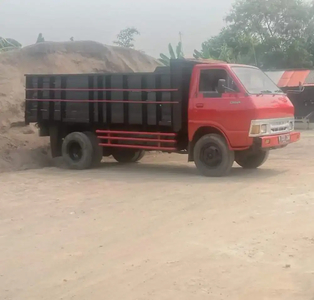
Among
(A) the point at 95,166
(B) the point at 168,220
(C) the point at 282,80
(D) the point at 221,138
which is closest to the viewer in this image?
(B) the point at 168,220

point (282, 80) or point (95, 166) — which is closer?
point (95, 166)

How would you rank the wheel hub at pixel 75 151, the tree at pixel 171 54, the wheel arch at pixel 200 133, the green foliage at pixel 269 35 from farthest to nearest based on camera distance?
the green foliage at pixel 269 35 < the tree at pixel 171 54 < the wheel hub at pixel 75 151 < the wheel arch at pixel 200 133

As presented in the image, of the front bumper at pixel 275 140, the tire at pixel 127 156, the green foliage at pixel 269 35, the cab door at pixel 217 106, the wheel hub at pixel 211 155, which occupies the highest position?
the green foliage at pixel 269 35

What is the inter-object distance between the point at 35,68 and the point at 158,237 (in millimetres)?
14451

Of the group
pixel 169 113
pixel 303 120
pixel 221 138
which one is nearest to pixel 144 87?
pixel 169 113

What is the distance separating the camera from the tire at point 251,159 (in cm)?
1188

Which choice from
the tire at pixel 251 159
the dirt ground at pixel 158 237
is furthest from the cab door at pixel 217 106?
the tire at pixel 251 159

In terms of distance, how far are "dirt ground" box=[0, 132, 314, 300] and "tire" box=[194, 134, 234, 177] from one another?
327 millimetres

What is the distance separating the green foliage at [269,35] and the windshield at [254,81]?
2352cm

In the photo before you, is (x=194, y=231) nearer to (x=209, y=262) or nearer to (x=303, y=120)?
(x=209, y=262)

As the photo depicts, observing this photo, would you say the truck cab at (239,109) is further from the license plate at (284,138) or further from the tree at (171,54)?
the tree at (171,54)

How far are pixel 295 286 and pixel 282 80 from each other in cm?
2343

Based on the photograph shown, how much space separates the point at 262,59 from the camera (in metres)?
37.2

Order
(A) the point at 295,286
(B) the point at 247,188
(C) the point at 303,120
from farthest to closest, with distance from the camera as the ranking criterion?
(C) the point at 303,120
(B) the point at 247,188
(A) the point at 295,286
